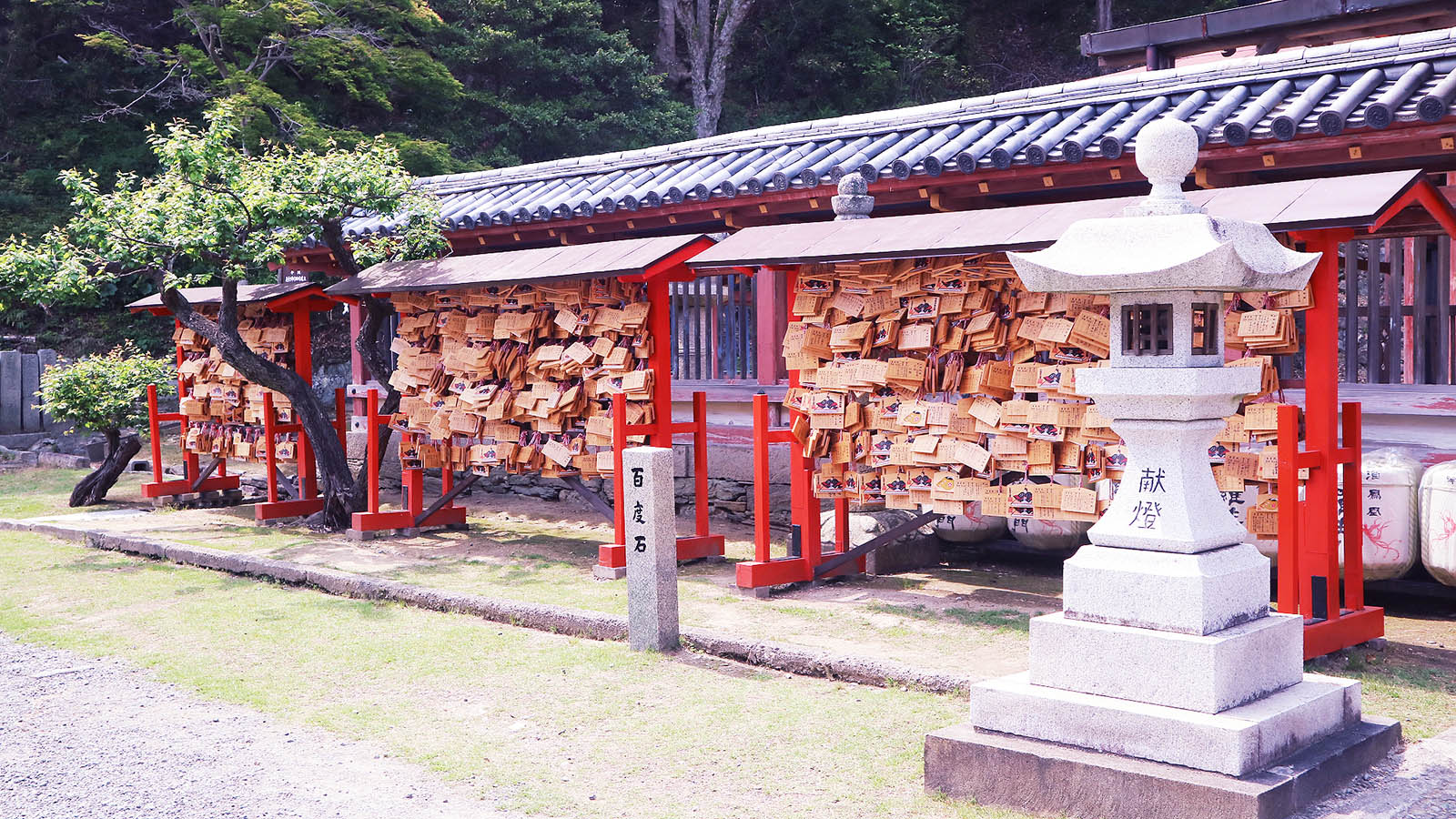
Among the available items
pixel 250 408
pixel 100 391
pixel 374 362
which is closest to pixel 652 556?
pixel 374 362

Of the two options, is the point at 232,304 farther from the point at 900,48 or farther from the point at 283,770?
the point at 900,48

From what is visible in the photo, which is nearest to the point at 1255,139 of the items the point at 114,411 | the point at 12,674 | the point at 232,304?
the point at 12,674

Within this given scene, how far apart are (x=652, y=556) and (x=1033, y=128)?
4.91 meters

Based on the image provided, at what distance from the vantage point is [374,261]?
42.3 feet

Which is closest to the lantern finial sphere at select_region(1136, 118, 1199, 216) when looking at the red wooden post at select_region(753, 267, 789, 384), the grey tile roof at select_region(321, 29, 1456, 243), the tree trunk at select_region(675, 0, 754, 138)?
the grey tile roof at select_region(321, 29, 1456, 243)

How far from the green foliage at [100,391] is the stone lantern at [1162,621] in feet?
40.0

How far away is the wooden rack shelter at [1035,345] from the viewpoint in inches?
243

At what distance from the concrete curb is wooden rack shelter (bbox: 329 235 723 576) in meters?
1.43

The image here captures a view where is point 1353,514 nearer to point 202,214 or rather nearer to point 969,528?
point 969,528

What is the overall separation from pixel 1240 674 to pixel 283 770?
3793 mm

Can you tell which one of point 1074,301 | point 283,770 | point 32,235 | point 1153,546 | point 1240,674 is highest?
point 32,235

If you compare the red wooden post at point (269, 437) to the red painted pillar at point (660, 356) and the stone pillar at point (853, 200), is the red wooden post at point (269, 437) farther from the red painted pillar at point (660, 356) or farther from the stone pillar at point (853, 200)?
the stone pillar at point (853, 200)

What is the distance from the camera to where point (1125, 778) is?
13.8ft

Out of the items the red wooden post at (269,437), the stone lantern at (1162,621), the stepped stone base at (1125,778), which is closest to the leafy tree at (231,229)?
the red wooden post at (269,437)
